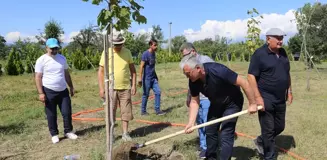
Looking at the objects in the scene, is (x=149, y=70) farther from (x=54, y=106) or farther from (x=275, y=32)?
(x=275, y=32)

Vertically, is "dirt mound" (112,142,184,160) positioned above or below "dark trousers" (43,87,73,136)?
below

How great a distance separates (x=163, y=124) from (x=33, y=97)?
5634mm

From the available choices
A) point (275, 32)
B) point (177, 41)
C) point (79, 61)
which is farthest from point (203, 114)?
point (177, 41)

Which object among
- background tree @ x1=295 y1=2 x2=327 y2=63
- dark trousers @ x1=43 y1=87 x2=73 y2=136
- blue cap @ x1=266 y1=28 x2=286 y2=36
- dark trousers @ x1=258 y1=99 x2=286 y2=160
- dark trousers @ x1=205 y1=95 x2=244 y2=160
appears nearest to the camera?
dark trousers @ x1=205 y1=95 x2=244 y2=160

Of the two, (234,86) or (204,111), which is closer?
(234,86)

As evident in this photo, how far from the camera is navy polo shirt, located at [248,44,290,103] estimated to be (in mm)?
3820

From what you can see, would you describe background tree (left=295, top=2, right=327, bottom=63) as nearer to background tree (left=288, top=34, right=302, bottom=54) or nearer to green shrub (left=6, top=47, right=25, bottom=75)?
background tree (left=288, top=34, right=302, bottom=54)

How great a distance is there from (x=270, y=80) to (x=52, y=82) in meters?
3.19

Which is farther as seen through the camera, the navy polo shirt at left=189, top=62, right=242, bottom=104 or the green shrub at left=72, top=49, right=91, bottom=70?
the green shrub at left=72, top=49, right=91, bottom=70

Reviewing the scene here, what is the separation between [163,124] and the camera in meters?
6.16

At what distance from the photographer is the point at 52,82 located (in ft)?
16.0

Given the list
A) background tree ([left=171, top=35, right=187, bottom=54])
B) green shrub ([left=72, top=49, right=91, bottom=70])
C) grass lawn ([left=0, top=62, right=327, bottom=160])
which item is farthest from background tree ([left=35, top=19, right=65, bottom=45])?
background tree ([left=171, top=35, right=187, bottom=54])

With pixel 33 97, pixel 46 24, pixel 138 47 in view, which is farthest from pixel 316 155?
pixel 138 47

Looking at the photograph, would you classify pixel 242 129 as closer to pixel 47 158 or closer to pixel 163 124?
pixel 163 124
